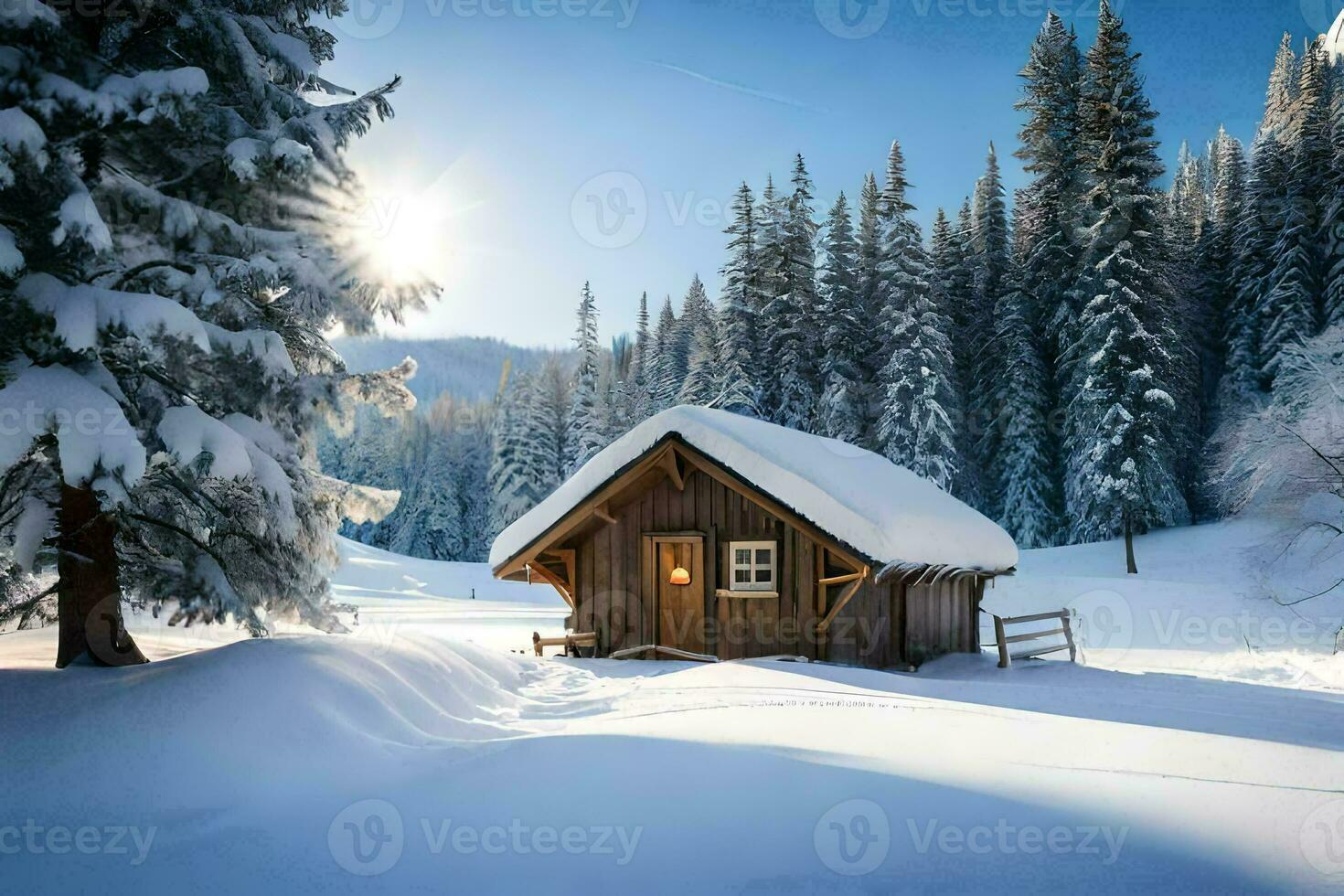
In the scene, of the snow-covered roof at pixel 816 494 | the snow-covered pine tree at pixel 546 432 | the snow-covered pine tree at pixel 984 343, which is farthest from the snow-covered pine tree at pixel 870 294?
the snow-covered pine tree at pixel 546 432

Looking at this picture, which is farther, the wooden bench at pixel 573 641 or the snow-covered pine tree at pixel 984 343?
the snow-covered pine tree at pixel 984 343

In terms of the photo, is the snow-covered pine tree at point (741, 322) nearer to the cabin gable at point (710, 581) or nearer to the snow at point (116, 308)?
the cabin gable at point (710, 581)

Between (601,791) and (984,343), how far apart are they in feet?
113

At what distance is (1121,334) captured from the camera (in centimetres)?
2692

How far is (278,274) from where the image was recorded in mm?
6934

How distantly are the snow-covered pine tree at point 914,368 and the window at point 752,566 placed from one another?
17798 mm

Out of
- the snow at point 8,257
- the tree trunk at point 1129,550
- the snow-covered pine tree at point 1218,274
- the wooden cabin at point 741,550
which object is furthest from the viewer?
the snow-covered pine tree at point 1218,274

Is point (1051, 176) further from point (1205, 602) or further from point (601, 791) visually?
point (601, 791)

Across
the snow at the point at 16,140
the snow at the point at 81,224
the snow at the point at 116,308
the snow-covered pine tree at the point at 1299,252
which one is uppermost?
the snow-covered pine tree at the point at 1299,252

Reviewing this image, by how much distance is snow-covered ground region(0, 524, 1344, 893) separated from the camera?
3.90 metres

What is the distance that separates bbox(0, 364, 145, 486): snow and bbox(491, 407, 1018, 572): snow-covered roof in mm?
7973

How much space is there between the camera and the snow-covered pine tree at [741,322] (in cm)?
3228

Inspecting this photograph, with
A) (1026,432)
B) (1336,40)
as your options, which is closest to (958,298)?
(1026,432)

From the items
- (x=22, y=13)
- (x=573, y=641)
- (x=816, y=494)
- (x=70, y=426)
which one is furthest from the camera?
(x=573, y=641)
